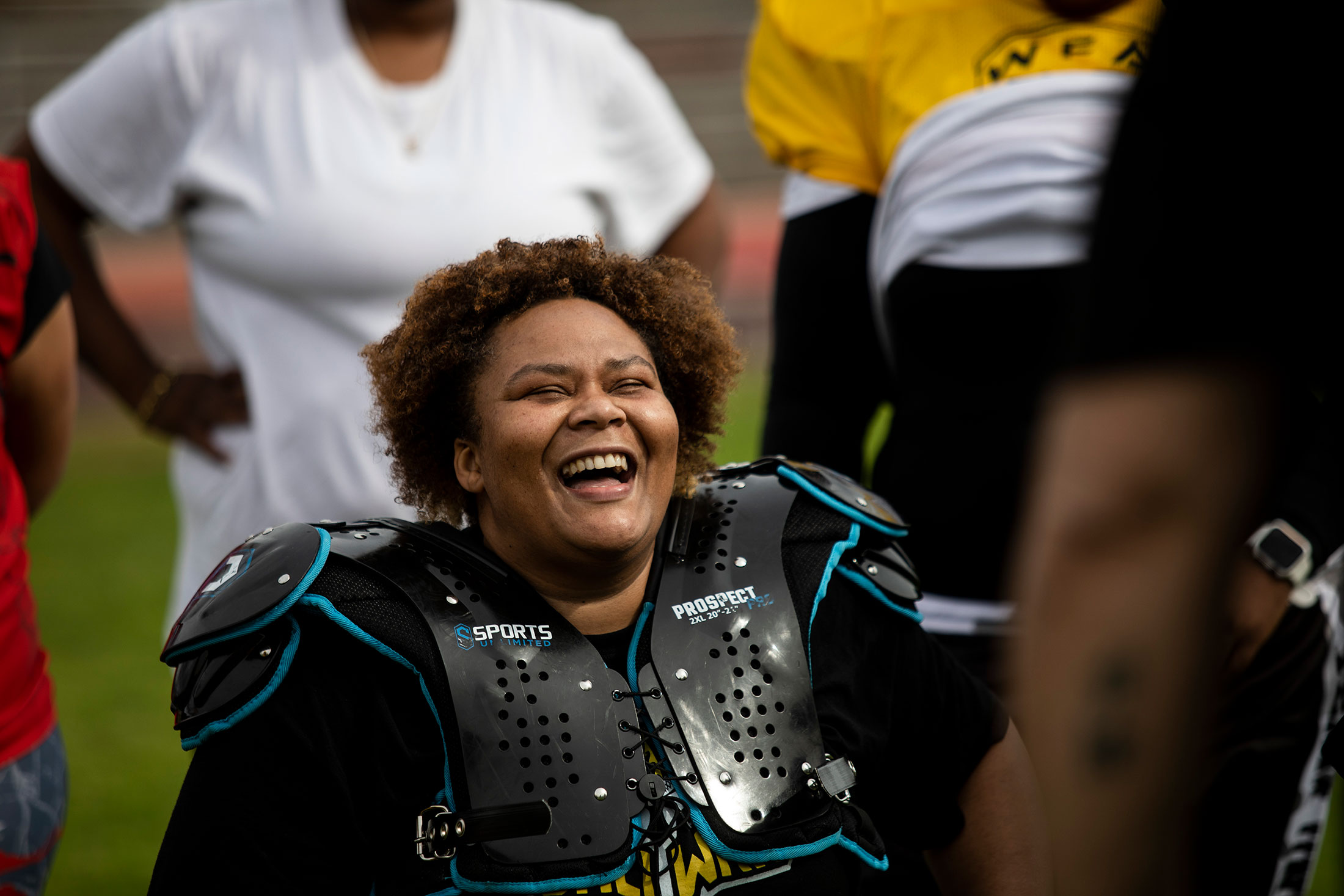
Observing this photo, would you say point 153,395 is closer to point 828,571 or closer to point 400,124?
point 400,124

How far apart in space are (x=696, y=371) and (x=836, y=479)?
29cm

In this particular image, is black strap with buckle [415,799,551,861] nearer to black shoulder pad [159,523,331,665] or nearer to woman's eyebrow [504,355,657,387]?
black shoulder pad [159,523,331,665]

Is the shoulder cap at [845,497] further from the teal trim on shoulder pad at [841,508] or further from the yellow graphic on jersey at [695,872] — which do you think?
the yellow graphic on jersey at [695,872]

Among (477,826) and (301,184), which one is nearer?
(477,826)

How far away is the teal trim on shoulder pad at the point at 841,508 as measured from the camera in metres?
2.26

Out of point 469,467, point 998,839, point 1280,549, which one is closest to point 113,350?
point 469,467

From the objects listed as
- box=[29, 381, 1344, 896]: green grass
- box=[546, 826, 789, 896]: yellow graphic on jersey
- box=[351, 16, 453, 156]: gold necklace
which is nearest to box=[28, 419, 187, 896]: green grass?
box=[29, 381, 1344, 896]: green grass

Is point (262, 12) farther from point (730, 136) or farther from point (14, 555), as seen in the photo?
point (730, 136)

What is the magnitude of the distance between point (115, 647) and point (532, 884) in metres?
5.23

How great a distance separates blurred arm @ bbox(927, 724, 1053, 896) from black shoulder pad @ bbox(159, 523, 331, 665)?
1.07 m

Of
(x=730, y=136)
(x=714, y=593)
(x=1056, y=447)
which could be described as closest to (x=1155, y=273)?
(x=1056, y=447)

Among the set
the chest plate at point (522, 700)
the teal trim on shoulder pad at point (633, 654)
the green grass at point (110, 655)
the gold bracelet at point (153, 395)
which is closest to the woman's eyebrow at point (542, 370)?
the chest plate at point (522, 700)

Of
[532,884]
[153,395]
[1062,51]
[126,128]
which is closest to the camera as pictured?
[532,884]

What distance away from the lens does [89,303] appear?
3389 mm
